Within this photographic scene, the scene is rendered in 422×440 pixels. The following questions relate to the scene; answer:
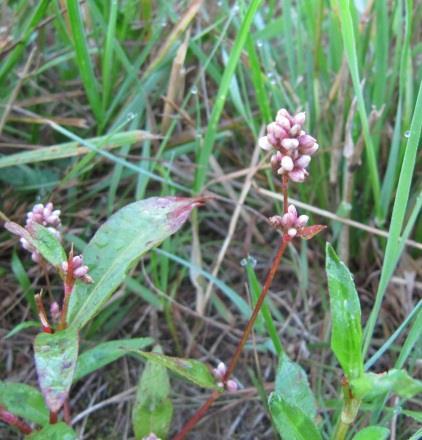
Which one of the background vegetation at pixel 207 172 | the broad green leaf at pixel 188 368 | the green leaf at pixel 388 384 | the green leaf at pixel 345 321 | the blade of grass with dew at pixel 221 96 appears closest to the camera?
the green leaf at pixel 388 384

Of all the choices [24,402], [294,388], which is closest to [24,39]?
[24,402]

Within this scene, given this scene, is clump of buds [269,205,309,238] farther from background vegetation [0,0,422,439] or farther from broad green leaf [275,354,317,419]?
background vegetation [0,0,422,439]

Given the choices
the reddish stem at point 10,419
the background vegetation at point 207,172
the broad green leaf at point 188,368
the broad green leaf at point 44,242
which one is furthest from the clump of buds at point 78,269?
the background vegetation at point 207,172

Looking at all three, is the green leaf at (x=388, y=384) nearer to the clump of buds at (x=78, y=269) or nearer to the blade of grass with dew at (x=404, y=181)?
the blade of grass with dew at (x=404, y=181)

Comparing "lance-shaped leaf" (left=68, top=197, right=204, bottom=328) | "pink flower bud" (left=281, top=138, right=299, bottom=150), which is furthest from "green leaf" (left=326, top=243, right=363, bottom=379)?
"lance-shaped leaf" (left=68, top=197, right=204, bottom=328)

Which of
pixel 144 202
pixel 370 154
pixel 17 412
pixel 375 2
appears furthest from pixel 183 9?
pixel 17 412
